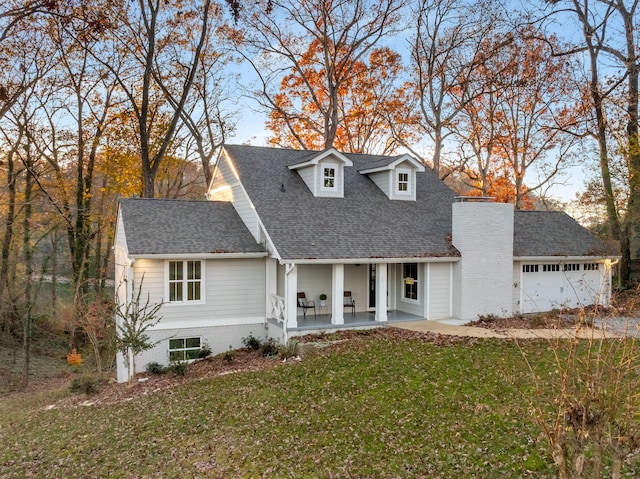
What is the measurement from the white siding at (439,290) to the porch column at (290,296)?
4962 mm

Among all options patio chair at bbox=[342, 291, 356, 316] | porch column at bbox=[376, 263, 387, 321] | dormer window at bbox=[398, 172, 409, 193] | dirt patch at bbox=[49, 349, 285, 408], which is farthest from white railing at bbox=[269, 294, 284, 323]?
dormer window at bbox=[398, 172, 409, 193]

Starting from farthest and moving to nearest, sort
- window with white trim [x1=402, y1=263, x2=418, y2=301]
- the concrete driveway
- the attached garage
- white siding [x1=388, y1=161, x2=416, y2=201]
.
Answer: white siding [x1=388, y1=161, x2=416, y2=201], the attached garage, window with white trim [x1=402, y1=263, x2=418, y2=301], the concrete driveway

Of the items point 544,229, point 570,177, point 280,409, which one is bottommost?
point 280,409

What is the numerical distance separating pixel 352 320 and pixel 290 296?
2.65 m

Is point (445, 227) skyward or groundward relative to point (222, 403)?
skyward

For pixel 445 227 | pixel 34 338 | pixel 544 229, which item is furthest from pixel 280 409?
pixel 34 338

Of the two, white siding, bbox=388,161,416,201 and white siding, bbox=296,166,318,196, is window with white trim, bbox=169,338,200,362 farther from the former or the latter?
white siding, bbox=388,161,416,201

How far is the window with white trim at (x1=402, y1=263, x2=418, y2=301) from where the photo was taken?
60.8ft

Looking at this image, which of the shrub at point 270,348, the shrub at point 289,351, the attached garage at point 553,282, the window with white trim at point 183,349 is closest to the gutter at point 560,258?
the attached garage at point 553,282

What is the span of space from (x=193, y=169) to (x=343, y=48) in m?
12.2

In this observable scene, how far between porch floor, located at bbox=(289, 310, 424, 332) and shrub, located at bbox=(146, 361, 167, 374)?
160 inches

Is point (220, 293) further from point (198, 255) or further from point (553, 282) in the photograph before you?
point (553, 282)

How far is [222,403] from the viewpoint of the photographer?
11.1 m

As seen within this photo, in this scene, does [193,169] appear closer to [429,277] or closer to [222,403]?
[429,277]
